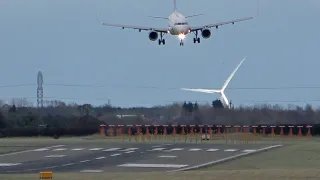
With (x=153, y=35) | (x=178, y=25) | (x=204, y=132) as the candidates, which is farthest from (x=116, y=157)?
(x=204, y=132)

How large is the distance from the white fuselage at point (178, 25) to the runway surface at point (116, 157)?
35.0 feet

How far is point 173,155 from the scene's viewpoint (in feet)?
223

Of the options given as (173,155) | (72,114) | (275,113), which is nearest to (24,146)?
(173,155)

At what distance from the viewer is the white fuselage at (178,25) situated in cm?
7688

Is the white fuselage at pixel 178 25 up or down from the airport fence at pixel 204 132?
up

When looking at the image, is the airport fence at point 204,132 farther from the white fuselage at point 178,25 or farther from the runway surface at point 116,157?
the white fuselage at point 178,25

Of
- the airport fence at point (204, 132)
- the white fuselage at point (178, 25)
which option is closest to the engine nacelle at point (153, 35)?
the white fuselage at point (178, 25)

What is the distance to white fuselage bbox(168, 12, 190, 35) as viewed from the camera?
76.9m

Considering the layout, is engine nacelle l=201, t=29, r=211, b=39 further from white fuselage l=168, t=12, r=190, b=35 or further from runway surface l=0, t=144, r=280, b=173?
runway surface l=0, t=144, r=280, b=173

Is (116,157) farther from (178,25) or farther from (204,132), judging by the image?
(204,132)

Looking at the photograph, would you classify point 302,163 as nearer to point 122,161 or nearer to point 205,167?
point 205,167

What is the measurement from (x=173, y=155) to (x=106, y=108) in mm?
63192

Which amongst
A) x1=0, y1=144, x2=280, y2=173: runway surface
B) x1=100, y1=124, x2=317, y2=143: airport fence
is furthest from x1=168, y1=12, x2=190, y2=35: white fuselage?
x1=100, y1=124, x2=317, y2=143: airport fence

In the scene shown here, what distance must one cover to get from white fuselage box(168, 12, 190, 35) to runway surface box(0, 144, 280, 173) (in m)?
10.7
